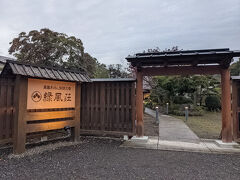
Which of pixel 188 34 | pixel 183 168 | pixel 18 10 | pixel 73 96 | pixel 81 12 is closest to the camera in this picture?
pixel 183 168

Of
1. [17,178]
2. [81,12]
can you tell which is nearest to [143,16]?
[81,12]

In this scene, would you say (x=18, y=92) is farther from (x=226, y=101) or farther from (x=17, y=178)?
(x=226, y=101)

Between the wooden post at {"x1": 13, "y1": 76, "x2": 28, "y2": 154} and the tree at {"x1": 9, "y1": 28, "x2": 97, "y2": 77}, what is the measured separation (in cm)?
1056

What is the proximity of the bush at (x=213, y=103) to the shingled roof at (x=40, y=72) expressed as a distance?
14534mm

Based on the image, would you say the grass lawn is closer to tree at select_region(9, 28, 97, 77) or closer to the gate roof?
the gate roof

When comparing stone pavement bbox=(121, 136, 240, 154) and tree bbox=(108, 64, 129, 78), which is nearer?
stone pavement bbox=(121, 136, 240, 154)

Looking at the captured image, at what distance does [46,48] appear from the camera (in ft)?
43.7

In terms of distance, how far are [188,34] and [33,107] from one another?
13.8 meters

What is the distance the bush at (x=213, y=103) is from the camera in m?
15.2

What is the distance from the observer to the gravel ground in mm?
2824

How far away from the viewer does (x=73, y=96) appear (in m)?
5.26

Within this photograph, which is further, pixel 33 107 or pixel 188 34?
pixel 188 34

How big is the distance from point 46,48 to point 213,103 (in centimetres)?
1677

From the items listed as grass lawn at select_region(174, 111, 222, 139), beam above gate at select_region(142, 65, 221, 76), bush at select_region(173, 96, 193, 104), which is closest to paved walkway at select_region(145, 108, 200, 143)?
grass lawn at select_region(174, 111, 222, 139)
